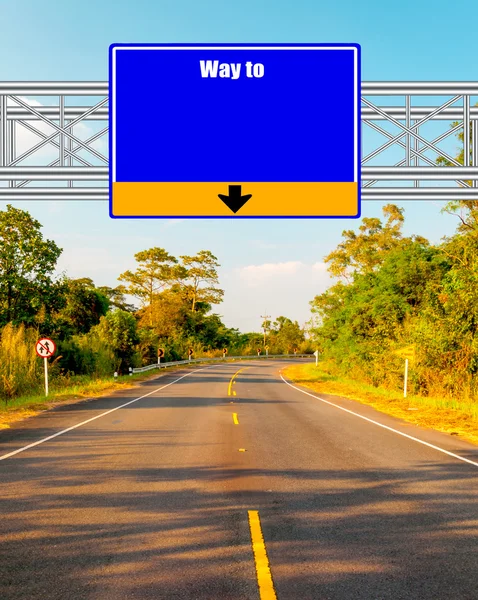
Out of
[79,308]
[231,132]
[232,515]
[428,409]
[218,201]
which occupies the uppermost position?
[231,132]

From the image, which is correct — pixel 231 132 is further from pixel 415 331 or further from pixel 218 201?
pixel 415 331

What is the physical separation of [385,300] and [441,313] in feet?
22.6

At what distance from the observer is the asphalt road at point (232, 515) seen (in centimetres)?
479

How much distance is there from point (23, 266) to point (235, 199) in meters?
20.5

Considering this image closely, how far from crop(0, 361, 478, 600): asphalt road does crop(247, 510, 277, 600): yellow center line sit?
0.04m

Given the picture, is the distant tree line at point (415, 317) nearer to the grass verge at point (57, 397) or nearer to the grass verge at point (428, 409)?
the grass verge at point (428, 409)

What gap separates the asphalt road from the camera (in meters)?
4.79

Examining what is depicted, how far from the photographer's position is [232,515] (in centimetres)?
669

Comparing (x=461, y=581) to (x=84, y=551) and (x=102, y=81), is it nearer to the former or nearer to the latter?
(x=84, y=551)

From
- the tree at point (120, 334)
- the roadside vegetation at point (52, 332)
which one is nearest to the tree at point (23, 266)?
the roadside vegetation at point (52, 332)

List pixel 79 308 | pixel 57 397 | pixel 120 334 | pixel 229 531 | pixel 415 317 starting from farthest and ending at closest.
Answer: pixel 79 308
pixel 120 334
pixel 415 317
pixel 57 397
pixel 229 531

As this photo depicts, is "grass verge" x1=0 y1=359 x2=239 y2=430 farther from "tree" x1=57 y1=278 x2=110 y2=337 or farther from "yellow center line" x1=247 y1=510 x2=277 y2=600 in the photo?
"yellow center line" x1=247 y1=510 x2=277 y2=600

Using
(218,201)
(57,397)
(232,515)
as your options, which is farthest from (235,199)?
(57,397)

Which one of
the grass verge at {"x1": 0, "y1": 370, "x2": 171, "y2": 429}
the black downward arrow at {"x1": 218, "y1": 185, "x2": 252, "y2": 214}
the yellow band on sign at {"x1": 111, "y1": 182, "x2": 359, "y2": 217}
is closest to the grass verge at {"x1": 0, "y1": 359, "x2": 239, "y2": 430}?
the grass verge at {"x1": 0, "y1": 370, "x2": 171, "y2": 429}
